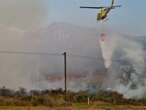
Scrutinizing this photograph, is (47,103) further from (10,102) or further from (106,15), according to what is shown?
(106,15)

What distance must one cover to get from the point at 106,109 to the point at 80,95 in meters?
33.1

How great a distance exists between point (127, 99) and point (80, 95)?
992 centimetres

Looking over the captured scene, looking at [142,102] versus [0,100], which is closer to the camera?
[0,100]

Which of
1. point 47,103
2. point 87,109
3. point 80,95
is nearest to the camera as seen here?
point 87,109

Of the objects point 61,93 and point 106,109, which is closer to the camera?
point 106,109

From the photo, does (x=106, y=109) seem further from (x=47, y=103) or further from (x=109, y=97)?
(x=109, y=97)

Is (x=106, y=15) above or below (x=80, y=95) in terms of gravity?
above

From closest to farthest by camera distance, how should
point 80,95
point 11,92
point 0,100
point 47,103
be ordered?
1. point 47,103
2. point 0,100
3. point 80,95
4. point 11,92

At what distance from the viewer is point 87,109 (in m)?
67.1

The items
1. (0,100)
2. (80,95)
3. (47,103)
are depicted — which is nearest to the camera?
(47,103)

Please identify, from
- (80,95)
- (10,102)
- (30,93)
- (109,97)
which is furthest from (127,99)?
(10,102)

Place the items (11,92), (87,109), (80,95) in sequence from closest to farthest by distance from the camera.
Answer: (87,109) → (80,95) → (11,92)

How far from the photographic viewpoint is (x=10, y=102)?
8675 centimetres

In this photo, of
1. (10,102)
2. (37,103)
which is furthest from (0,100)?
(37,103)
